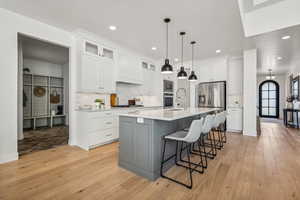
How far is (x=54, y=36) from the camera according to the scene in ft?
10.7

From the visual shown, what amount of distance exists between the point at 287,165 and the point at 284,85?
8.42m

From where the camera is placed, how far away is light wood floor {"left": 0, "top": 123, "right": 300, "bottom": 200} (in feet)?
5.70

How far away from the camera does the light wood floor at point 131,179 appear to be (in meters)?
1.74

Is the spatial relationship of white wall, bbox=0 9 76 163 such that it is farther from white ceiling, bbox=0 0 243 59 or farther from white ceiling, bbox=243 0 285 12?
white ceiling, bbox=243 0 285 12

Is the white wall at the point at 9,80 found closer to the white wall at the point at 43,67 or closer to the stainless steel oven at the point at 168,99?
the white wall at the point at 43,67

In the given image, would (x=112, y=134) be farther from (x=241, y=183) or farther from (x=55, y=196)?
(x=241, y=183)

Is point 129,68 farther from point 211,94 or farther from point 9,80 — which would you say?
point 211,94

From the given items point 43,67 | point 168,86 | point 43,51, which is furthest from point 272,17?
point 43,67

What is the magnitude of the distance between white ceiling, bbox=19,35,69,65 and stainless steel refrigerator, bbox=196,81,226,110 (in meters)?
4.87

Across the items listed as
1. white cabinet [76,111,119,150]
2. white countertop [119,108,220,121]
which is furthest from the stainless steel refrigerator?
white cabinet [76,111,119,150]

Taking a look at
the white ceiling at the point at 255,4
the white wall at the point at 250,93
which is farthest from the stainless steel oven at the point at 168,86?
the white ceiling at the point at 255,4

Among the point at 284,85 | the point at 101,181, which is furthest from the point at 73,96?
the point at 284,85

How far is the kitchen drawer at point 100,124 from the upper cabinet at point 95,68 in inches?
30.1

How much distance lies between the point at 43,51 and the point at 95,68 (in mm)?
2574
